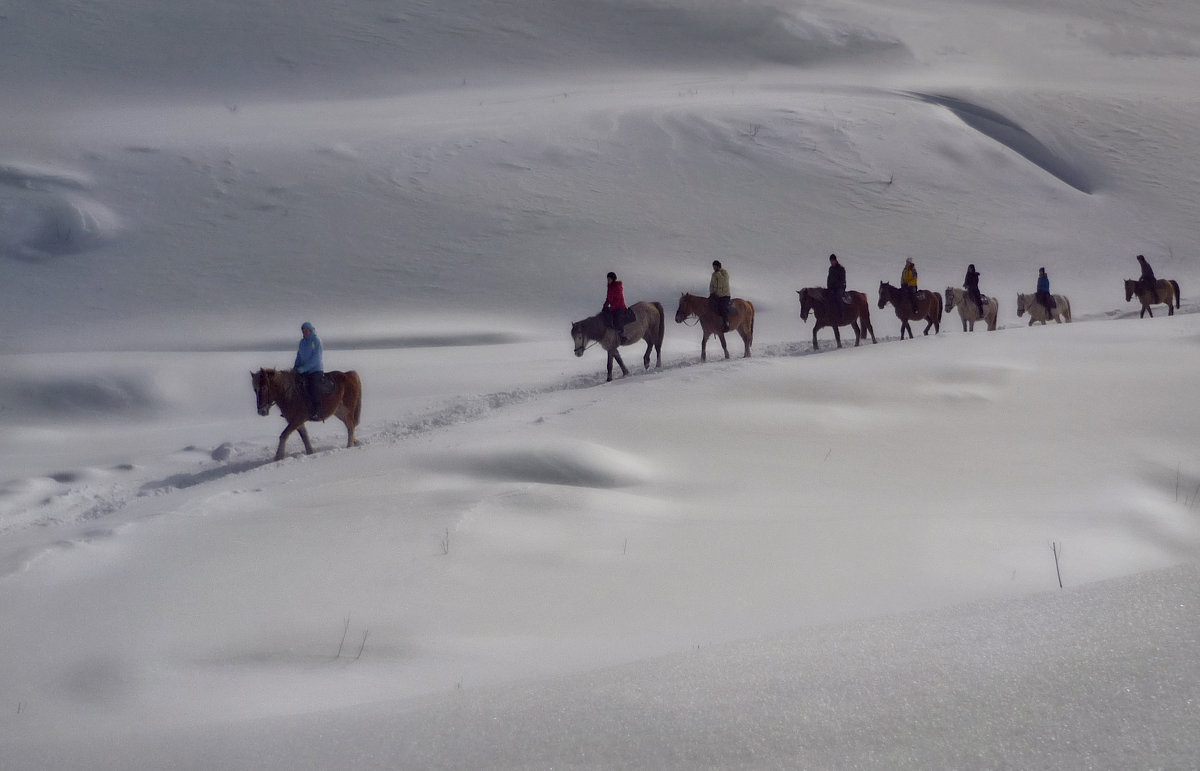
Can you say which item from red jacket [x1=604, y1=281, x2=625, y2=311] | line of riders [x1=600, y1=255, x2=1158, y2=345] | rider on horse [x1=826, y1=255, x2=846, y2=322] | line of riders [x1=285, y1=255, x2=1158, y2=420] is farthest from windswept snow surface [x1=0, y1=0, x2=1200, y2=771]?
red jacket [x1=604, y1=281, x2=625, y2=311]

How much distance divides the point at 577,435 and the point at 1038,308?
1616 centimetres

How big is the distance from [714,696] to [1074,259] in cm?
3268

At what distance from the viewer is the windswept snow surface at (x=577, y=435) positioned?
480cm

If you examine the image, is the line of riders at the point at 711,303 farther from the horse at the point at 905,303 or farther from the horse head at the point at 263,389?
the horse head at the point at 263,389

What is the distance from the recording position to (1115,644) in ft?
15.4

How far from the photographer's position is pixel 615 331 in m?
17.5

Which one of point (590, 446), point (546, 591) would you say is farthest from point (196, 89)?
point (546, 591)

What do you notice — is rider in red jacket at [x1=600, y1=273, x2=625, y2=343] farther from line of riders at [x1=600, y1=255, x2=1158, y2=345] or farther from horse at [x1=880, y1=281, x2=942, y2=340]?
horse at [x1=880, y1=281, x2=942, y2=340]

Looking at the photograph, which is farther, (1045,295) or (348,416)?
(1045,295)

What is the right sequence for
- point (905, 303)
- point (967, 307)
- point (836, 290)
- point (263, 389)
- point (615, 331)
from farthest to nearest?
point (967, 307)
point (905, 303)
point (836, 290)
point (615, 331)
point (263, 389)

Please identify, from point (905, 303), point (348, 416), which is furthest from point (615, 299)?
point (905, 303)

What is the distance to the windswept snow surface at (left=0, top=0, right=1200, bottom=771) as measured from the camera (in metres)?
4.80

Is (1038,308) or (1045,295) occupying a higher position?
(1045,295)

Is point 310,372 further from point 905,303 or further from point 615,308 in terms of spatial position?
point 905,303
